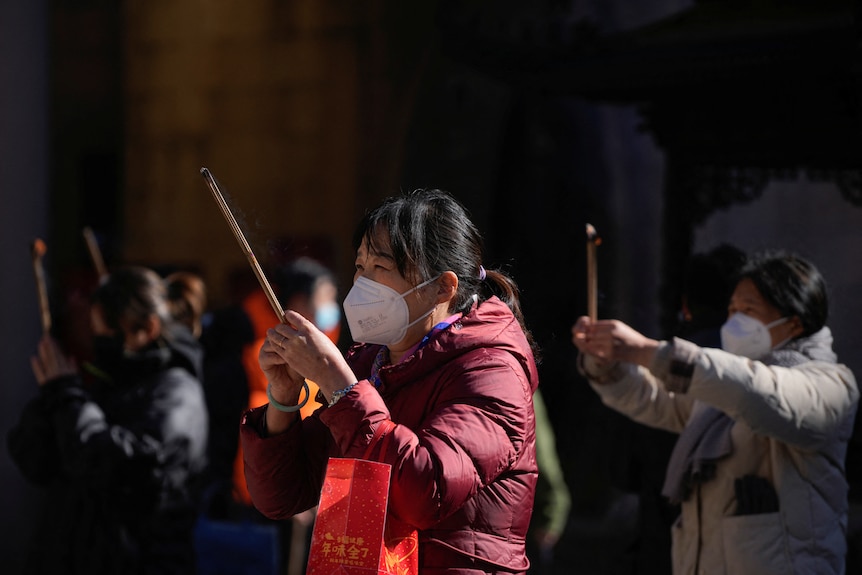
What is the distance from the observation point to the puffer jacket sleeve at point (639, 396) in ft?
12.1

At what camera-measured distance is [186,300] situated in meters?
5.57

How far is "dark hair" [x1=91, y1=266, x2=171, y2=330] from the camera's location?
4457 millimetres

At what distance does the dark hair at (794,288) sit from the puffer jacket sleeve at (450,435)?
1.26 metres

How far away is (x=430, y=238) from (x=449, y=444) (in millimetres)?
502

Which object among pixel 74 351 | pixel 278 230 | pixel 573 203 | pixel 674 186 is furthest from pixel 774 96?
pixel 278 230

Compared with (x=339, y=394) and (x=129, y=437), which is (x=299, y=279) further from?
(x=339, y=394)

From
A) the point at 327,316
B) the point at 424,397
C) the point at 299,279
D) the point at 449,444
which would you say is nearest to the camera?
the point at 449,444

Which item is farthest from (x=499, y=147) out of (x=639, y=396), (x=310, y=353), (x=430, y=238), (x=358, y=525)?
(x=358, y=525)

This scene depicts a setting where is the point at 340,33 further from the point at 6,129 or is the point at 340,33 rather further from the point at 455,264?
the point at 455,264

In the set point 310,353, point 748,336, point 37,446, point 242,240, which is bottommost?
point 37,446

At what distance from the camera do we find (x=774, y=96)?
4.66m

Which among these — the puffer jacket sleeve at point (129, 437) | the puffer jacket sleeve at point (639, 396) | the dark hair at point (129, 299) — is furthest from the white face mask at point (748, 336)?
the dark hair at point (129, 299)

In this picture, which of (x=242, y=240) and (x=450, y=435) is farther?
(x=242, y=240)

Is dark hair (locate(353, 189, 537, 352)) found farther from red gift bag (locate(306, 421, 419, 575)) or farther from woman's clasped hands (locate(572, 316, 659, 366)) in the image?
woman's clasped hands (locate(572, 316, 659, 366))
